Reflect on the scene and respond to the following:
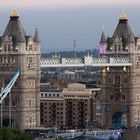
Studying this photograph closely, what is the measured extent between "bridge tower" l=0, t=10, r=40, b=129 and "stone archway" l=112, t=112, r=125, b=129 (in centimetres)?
880

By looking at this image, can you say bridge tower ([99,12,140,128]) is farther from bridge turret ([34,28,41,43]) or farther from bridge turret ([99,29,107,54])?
bridge turret ([34,28,41,43])

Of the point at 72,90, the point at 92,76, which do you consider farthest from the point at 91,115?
the point at 92,76

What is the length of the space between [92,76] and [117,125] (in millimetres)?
54380

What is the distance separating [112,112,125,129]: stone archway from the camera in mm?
138637

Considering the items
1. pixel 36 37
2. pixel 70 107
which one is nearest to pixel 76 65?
pixel 36 37

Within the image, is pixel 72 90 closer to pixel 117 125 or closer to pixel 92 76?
pixel 117 125

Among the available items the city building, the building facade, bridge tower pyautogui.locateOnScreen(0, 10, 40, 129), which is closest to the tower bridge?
bridge tower pyautogui.locateOnScreen(0, 10, 40, 129)

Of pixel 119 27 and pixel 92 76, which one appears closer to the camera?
pixel 119 27

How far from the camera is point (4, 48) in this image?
131250 millimetres

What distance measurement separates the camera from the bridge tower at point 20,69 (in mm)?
131125

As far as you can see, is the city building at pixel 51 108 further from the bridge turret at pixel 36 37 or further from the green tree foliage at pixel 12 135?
the green tree foliage at pixel 12 135

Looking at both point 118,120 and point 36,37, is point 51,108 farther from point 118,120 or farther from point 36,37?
point 36,37

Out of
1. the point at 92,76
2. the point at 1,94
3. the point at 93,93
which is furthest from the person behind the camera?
the point at 92,76

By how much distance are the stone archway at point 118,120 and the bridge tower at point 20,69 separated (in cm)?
880
